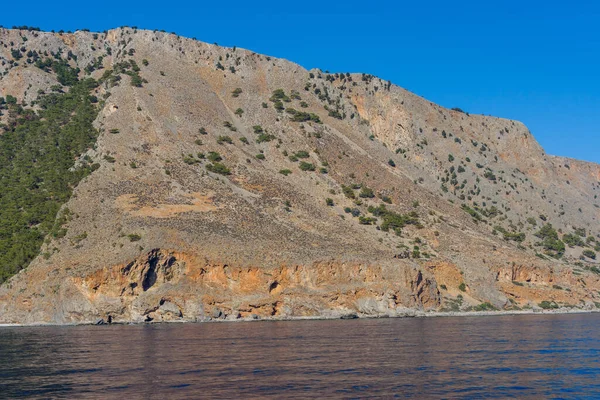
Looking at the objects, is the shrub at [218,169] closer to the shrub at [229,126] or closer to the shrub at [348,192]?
the shrub at [229,126]

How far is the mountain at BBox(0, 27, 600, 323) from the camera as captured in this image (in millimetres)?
79938

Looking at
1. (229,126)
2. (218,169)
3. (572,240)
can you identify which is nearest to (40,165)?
(218,169)

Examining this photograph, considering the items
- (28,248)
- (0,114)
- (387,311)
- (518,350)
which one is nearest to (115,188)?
(28,248)

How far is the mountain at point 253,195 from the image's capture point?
79.9m

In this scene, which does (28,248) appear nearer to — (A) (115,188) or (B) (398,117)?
(A) (115,188)

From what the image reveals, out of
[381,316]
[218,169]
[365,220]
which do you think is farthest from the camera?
[218,169]

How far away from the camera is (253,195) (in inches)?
3984

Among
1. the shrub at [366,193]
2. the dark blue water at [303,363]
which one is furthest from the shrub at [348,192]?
the dark blue water at [303,363]

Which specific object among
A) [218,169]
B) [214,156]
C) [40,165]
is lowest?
[218,169]

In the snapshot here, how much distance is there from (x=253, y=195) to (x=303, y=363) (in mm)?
62357

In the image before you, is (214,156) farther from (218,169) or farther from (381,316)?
(381,316)

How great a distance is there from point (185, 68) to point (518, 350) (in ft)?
325

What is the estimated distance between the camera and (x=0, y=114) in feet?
421

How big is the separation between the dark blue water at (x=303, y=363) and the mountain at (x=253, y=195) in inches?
630
